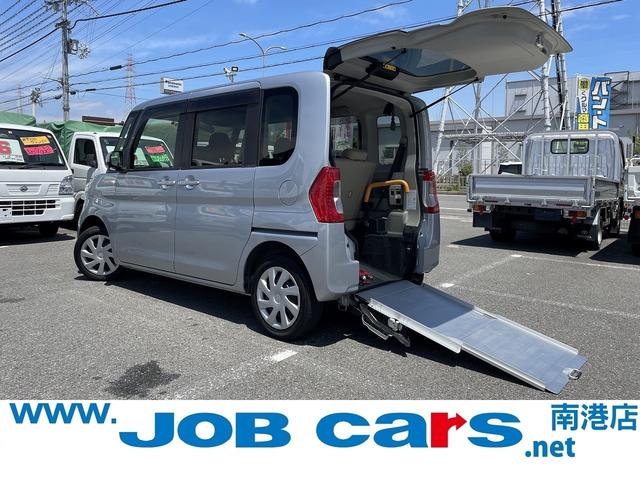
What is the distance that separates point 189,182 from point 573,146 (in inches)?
387

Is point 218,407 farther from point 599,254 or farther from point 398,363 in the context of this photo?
point 599,254

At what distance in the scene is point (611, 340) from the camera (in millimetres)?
4672

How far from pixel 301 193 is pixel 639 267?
21.8ft

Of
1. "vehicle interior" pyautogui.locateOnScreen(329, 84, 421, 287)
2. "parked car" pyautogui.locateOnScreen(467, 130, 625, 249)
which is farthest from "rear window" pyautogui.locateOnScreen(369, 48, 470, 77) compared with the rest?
"parked car" pyautogui.locateOnScreen(467, 130, 625, 249)

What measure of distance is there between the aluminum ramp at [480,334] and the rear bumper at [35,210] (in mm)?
7557

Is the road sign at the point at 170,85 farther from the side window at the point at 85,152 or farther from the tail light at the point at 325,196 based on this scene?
the tail light at the point at 325,196

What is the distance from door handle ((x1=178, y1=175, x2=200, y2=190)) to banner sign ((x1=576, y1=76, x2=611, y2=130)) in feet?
74.7

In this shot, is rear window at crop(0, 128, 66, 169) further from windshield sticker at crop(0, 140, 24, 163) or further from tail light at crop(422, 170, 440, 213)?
tail light at crop(422, 170, 440, 213)

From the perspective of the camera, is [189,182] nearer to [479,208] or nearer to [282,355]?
[282,355]

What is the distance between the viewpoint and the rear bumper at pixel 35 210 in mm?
9234

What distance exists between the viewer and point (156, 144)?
18.4ft

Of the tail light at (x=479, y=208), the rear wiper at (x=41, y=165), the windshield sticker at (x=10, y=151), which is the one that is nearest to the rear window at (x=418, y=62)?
the tail light at (x=479, y=208)

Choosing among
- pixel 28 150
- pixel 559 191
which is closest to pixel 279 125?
pixel 559 191

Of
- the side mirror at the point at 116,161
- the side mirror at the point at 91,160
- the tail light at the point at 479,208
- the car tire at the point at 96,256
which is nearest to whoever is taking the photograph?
the side mirror at the point at 116,161
